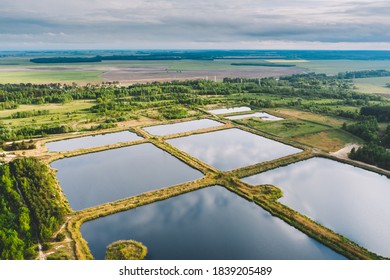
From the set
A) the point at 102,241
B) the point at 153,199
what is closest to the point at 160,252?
the point at 102,241

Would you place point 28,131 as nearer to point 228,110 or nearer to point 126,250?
point 126,250

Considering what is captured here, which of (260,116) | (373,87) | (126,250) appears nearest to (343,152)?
(260,116)

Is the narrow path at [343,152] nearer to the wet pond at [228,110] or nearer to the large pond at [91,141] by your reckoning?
the wet pond at [228,110]

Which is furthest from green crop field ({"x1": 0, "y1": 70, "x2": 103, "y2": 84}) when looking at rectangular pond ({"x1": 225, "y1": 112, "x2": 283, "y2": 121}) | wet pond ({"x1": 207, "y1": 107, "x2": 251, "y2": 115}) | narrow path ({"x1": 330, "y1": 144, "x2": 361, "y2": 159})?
narrow path ({"x1": 330, "y1": 144, "x2": 361, "y2": 159})

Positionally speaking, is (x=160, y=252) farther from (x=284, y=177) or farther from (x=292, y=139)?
(x=292, y=139)

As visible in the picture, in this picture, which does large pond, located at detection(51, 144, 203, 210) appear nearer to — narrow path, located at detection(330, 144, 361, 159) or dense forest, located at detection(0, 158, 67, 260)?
dense forest, located at detection(0, 158, 67, 260)
